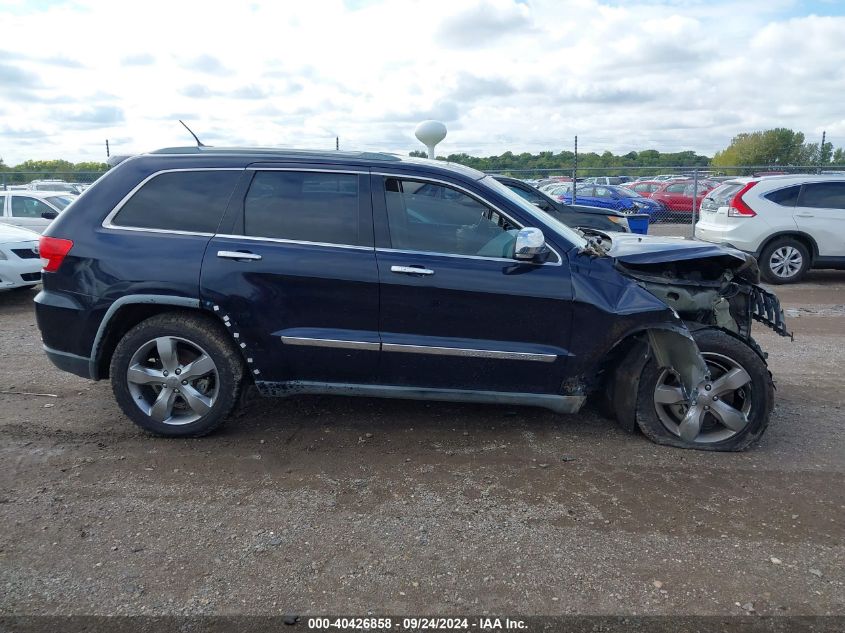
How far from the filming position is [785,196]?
35.5 feet

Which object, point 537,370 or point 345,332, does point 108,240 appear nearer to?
point 345,332

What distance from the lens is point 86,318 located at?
14.3 ft

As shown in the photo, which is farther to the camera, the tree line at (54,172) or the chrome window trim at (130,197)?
Answer: the tree line at (54,172)

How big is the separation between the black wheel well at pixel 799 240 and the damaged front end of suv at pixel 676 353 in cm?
698

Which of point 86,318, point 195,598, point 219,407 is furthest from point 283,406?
point 195,598

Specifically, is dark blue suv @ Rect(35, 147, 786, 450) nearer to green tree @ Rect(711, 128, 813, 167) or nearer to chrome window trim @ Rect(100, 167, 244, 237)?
chrome window trim @ Rect(100, 167, 244, 237)

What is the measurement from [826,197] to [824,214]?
0.31 m

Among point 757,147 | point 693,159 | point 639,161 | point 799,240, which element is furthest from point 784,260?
point 757,147

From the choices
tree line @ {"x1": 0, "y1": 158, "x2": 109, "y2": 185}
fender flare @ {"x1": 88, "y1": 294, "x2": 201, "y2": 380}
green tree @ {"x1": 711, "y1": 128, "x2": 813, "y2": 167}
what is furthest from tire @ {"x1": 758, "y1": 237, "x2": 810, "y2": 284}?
green tree @ {"x1": 711, "y1": 128, "x2": 813, "y2": 167}

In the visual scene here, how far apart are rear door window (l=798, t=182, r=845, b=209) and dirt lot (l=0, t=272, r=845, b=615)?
6.74m

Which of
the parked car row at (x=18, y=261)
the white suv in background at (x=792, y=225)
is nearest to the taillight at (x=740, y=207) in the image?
the white suv in background at (x=792, y=225)

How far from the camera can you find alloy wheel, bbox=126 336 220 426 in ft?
14.2

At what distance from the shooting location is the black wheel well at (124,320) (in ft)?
14.3

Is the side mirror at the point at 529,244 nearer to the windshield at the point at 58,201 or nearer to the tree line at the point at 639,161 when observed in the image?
the tree line at the point at 639,161
